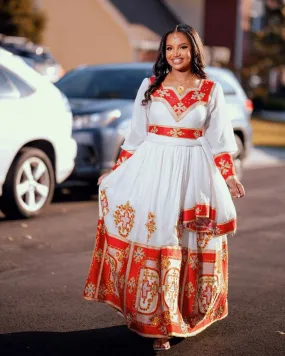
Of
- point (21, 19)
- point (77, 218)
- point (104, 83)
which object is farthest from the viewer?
point (21, 19)

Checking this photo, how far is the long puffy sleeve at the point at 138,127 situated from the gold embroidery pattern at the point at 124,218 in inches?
11.9

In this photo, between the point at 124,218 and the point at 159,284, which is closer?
the point at 159,284

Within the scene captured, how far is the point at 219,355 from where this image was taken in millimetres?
4684

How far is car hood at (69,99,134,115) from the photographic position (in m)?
10.1

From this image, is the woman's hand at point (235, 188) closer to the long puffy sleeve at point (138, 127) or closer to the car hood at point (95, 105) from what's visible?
the long puffy sleeve at point (138, 127)

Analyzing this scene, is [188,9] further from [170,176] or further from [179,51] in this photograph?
[170,176]

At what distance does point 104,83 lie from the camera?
37.7 ft

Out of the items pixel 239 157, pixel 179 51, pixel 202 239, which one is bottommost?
pixel 239 157

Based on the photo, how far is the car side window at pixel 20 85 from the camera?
8.59 meters

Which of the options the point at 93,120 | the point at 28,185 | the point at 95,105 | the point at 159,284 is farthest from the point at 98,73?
the point at 159,284

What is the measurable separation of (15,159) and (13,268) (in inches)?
85.1

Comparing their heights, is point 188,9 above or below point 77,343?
below

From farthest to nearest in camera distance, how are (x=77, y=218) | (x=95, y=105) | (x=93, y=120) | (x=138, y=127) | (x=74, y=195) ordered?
(x=74, y=195) < (x=95, y=105) < (x=93, y=120) < (x=77, y=218) < (x=138, y=127)

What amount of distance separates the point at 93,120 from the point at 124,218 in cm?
541
